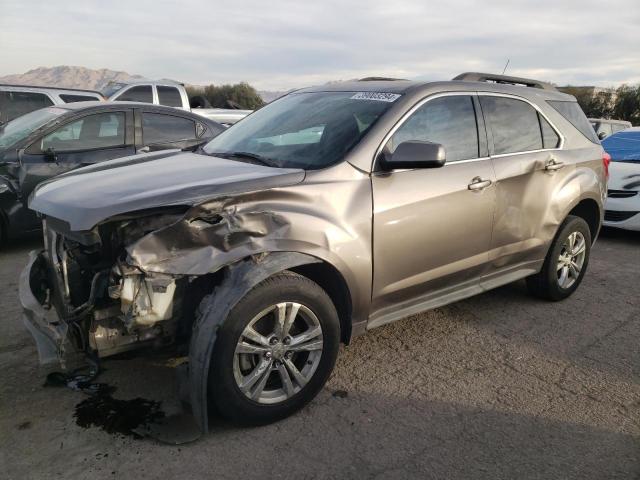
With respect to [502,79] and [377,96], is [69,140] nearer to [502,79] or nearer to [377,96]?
[377,96]

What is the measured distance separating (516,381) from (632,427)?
664 mm

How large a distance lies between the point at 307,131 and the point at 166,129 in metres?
3.84

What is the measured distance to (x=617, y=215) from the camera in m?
6.94

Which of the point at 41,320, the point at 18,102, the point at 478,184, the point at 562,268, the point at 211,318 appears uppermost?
the point at 18,102

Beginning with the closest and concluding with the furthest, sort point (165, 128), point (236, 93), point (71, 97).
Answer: point (165, 128)
point (71, 97)
point (236, 93)

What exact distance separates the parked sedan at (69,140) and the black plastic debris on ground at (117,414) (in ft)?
9.79

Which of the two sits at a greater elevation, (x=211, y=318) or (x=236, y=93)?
(x=236, y=93)

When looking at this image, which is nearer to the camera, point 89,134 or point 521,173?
point 521,173

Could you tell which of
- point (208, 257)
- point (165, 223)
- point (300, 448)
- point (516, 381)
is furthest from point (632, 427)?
point (165, 223)

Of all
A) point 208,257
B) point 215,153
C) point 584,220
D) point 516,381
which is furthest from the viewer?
point 584,220

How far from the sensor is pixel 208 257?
253 centimetres

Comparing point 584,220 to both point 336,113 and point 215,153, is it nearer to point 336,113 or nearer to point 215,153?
point 336,113

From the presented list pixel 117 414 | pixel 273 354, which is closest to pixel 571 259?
pixel 273 354

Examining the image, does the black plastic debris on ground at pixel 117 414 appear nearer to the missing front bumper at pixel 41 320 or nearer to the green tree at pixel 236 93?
the missing front bumper at pixel 41 320
